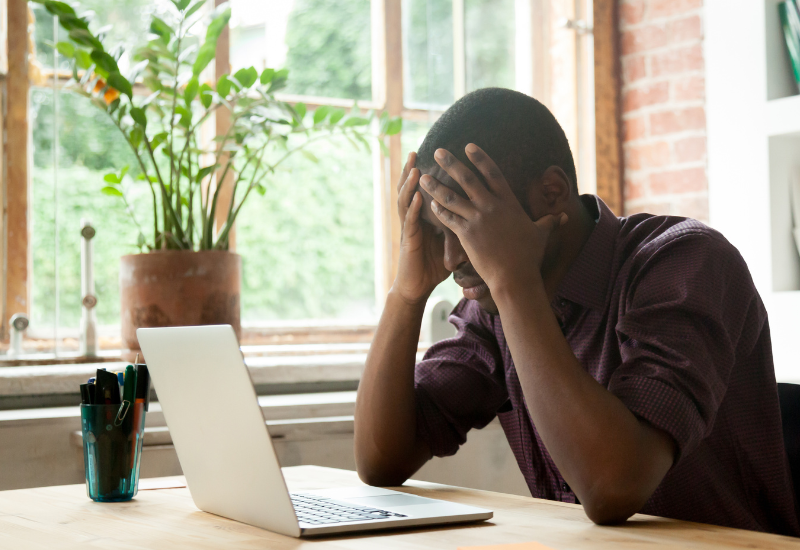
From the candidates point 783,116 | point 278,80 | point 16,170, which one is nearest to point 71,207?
point 16,170

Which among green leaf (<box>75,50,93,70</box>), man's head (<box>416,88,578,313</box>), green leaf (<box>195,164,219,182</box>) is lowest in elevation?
man's head (<box>416,88,578,313</box>)

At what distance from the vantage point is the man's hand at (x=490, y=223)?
110 cm

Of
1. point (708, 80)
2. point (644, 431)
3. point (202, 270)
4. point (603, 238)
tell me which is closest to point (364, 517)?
point (644, 431)

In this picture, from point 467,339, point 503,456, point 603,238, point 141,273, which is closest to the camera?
point 603,238

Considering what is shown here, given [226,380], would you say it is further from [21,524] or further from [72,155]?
[72,155]

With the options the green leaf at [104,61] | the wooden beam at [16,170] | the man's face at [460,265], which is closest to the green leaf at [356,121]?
the green leaf at [104,61]

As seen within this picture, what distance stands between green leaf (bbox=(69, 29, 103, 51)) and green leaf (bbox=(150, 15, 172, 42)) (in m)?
0.13

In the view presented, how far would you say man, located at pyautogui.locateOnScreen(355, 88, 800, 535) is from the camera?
986 mm

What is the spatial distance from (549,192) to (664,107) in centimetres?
171

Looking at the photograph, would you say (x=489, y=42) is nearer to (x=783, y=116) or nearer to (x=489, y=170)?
(x=783, y=116)

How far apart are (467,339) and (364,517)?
0.58 m

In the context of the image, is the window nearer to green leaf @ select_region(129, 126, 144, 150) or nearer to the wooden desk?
green leaf @ select_region(129, 126, 144, 150)

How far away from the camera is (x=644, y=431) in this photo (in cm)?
97

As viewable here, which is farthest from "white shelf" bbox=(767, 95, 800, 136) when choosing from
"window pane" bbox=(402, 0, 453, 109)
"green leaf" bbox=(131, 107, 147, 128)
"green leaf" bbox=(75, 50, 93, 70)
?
"green leaf" bbox=(75, 50, 93, 70)
